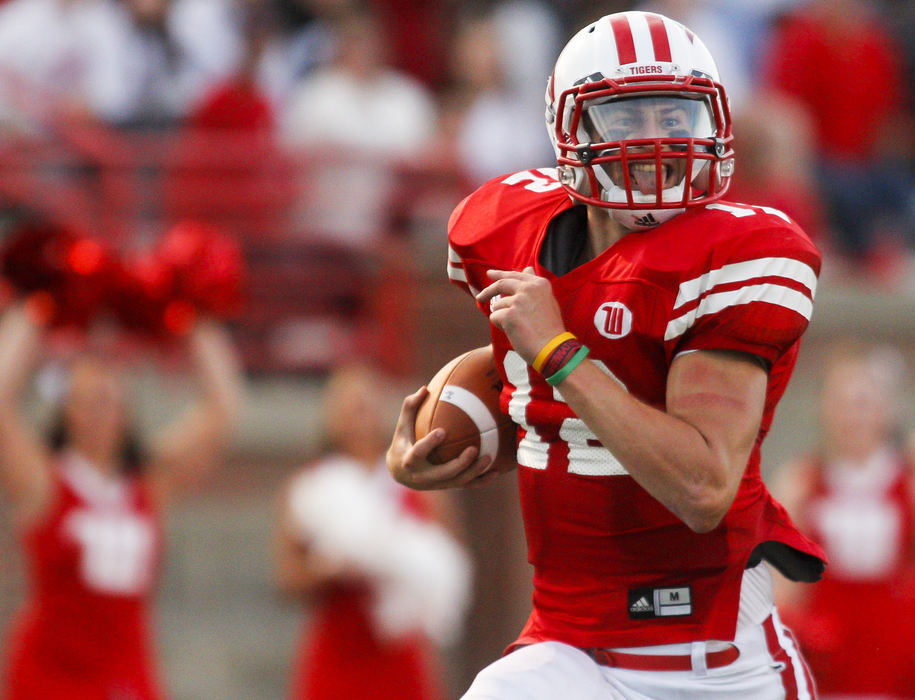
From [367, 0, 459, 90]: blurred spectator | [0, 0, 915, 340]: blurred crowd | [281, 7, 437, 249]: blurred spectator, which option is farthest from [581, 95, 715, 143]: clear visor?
[367, 0, 459, 90]: blurred spectator

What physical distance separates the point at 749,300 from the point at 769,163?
11.9ft

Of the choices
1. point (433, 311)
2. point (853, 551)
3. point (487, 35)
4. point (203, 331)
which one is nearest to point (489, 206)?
point (203, 331)

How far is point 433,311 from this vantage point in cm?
693

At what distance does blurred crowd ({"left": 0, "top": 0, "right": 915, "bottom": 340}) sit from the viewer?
6594 millimetres

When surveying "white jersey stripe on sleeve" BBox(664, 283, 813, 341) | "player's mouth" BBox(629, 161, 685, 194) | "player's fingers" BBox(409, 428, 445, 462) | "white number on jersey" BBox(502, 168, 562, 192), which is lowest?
"player's fingers" BBox(409, 428, 445, 462)

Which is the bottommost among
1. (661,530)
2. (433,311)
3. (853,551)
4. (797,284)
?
(853,551)

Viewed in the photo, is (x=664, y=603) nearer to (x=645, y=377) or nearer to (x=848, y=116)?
(x=645, y=377)

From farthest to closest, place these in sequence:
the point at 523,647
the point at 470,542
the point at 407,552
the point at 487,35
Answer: the point at 487,35 < the point at 470,542 < the point at 407,552 < the point at 523,647

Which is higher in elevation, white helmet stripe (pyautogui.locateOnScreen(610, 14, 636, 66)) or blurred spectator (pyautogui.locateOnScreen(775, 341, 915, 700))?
white helmet stripe (pyautogui.locateOnScreen(610, 14, 636, 66))

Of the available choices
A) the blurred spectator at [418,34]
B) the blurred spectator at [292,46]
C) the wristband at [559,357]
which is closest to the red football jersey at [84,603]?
the blurred spectator at [292,46]

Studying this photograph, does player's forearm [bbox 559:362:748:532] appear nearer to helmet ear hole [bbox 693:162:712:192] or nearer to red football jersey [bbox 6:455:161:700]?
helmet ear hole [bbox 693:162:712:192]

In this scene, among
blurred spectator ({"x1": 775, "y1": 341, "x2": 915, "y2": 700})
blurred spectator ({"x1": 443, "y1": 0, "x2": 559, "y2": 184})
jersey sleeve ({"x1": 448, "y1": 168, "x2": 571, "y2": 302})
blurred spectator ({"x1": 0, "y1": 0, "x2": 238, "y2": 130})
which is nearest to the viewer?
jersey sleeve ({"x1": 448, "y1": 168, "x2": 571, "y2": 302})

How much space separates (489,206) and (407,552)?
2863 mm

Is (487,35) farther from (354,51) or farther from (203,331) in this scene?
(203,331)
